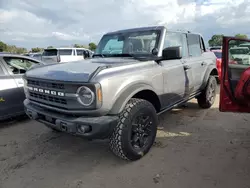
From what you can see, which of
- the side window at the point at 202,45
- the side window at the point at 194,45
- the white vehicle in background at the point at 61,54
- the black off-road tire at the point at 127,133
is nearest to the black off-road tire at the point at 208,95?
the side window at the point at 202,45

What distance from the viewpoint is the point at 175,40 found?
4.03m

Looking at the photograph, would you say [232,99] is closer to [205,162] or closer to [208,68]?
[205,162]

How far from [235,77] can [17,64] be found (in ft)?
14.0

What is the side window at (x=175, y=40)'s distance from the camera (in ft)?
12.4

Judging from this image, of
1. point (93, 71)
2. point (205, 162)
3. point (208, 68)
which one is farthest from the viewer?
point (208, 68)

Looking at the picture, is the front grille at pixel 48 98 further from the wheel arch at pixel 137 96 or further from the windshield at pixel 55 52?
the windshield at pixel 55 52

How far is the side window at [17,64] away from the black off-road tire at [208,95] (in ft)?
13.4

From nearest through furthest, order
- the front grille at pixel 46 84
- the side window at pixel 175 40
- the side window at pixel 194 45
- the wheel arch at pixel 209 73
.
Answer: the front grille at pixel 46 84, the side window at pixel 175 40, the side window at pixel 194 45, the wheel arch at pixel 209 73

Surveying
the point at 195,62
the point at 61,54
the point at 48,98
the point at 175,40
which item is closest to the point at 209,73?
the point at 195,62

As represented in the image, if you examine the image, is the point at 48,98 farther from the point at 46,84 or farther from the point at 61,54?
the point at 61,54

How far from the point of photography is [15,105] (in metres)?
4.50

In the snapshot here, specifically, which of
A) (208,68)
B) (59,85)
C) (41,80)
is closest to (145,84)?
(59,85)

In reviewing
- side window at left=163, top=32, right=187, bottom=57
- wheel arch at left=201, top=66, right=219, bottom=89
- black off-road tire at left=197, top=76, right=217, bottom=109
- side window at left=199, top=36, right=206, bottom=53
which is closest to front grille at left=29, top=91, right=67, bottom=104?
side window at left=163, top=32, right=187, bottom=57

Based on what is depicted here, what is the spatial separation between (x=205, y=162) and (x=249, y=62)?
71.4 inches
